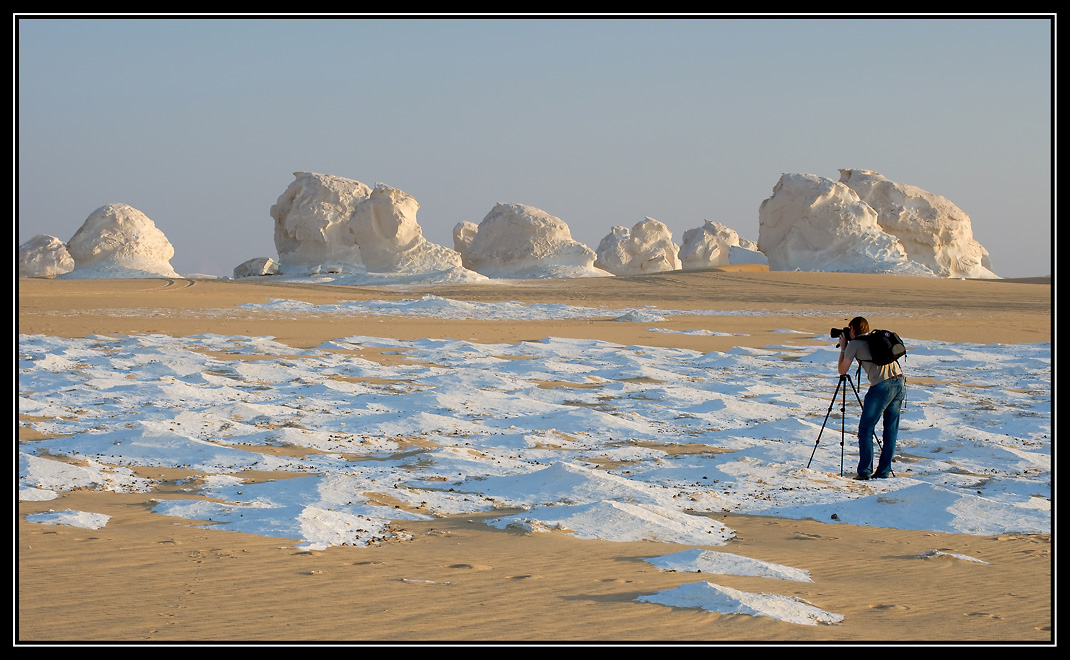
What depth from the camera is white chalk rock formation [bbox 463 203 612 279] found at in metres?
52.7

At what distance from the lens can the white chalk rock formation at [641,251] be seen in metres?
71.9

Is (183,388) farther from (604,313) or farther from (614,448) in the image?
(604,313)

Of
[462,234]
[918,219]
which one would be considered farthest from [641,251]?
[918,219]

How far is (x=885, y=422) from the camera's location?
26.6ft

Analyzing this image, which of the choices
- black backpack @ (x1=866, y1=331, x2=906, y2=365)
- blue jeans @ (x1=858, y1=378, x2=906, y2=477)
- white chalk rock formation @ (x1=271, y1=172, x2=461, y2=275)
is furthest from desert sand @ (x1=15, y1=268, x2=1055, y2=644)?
white chalk rock formation @ (x1=271, y1=172, x2=461, y2=275)

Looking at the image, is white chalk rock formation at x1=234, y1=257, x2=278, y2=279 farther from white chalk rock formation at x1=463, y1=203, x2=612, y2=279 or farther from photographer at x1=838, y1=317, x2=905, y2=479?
photographer at x1=838, y1=317, x2=905, y2=479

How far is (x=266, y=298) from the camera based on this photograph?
29.0 metres

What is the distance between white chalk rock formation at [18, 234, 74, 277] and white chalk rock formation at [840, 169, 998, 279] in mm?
51375

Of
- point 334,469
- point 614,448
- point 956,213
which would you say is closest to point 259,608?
point 334,469

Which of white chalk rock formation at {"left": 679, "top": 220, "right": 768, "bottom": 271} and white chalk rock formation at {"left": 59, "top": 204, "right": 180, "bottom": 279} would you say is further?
white chalk rock formation at {"left": 679, "top": 220, "right": 768, "bottom": 271}

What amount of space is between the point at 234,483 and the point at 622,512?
2762 millimetres

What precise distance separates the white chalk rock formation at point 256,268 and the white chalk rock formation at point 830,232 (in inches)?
1042

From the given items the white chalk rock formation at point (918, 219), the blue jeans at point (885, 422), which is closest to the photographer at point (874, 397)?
the blue jeans at point (885, 422)

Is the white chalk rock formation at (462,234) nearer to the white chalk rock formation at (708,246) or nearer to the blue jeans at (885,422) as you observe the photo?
the white chalk rock formation at (708,246)
